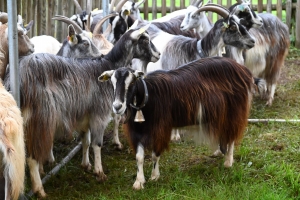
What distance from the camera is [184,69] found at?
575cm

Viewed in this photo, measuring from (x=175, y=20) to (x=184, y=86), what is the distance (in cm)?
383


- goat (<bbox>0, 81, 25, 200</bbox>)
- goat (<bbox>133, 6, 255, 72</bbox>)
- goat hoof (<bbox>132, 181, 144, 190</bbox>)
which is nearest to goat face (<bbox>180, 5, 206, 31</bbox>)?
goat (<bbox>133, 6, 255, 72</bbox>)

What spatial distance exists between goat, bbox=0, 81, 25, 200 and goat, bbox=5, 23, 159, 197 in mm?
773

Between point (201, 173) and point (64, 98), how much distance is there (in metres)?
1.69

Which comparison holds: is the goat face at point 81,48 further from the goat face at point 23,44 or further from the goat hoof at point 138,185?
the goat hoof at point 138,185

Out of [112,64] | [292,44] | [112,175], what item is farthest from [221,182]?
[292,44]

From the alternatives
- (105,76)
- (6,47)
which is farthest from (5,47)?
(105,76)

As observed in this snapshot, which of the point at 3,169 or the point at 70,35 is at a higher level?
the point at 70,35

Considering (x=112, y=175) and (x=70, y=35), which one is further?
(x=70, y=35)

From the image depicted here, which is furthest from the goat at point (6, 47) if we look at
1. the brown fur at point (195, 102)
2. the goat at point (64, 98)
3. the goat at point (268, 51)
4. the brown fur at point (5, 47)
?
the goat at point (268, 51)

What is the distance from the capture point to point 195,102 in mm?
5586

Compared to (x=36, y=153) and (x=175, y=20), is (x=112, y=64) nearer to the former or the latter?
(x=36, y=153)

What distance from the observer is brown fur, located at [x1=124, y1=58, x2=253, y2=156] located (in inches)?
213

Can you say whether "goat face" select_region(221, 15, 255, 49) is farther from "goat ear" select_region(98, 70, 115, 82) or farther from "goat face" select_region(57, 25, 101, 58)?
"goat ear" select_region(98, 70, 115, 82)
